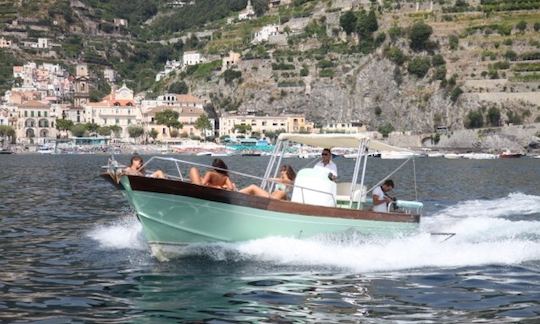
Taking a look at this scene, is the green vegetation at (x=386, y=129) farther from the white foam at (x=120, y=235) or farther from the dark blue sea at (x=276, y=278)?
the white foam at (x=120, y=235)

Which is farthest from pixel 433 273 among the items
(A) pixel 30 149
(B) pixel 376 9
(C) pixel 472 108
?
(B) pixel 376 9

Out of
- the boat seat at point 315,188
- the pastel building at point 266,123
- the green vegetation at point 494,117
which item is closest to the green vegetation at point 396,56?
the pastel building at point 266,123

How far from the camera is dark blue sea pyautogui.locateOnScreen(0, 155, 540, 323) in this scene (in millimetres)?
13422

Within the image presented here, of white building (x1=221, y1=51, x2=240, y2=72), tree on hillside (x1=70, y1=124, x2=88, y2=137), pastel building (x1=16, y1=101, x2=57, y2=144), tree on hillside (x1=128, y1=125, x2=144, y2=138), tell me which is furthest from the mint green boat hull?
white building (x1=221, y1=51, x2=240, y2=72)

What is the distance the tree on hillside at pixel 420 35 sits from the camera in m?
159

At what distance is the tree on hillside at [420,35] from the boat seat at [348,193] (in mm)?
142168

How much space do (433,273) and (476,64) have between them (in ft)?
457

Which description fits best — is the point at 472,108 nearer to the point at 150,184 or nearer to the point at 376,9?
the point at 376,9

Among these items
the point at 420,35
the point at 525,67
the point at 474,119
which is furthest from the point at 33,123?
the point at 525,67

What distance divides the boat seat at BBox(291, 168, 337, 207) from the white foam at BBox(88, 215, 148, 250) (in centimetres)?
394

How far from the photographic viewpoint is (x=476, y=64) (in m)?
151

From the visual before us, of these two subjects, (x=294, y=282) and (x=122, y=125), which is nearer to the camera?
(x=294, y=282)

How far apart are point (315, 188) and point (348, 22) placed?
530ft

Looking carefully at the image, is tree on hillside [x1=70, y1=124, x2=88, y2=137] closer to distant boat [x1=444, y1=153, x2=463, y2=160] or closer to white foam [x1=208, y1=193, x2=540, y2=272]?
distant boat [x1=444, y1=153, x2=463, y2=160]
